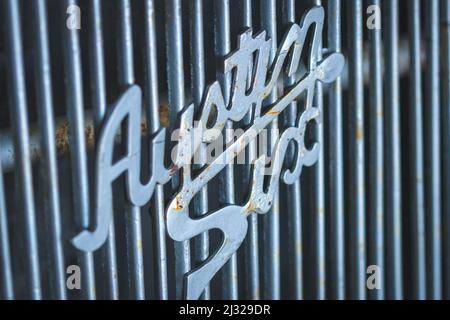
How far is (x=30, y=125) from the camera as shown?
3.58ft

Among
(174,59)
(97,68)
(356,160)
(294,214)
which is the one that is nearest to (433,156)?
(356,160)

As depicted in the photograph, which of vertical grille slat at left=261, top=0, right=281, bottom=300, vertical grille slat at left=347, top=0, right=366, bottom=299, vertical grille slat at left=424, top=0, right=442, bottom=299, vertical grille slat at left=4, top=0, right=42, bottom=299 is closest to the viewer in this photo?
vertical grille slat at left=4, top=0, right=42, bottom=299

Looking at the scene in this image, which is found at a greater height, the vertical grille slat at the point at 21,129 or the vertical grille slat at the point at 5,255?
the vertical grille slat at the point at 21,129

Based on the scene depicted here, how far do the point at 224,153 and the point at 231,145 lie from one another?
0.05 ft

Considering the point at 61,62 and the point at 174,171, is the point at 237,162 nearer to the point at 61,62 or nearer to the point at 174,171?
the point at 174,171

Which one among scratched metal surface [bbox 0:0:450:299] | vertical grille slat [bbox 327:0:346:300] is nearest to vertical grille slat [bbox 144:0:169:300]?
scratched metal surface [bbox 0:0:450:299]

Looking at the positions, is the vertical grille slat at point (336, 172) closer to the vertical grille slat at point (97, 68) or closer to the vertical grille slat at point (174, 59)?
the vertical grille slat at point (174, 59)

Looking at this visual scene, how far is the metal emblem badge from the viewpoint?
3.53 feet

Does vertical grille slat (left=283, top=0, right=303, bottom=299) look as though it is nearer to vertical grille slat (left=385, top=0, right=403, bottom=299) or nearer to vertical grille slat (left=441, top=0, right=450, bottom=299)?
vertical grille slat (left=385, top=0, right=403, bottom=299)

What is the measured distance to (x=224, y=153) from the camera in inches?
46.7

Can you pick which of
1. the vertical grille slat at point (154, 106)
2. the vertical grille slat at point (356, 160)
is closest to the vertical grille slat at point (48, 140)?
the vertical grille slat at point (154, 106)

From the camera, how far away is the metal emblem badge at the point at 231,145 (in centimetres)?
108

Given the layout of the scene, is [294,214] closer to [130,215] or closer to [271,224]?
[271,224]
